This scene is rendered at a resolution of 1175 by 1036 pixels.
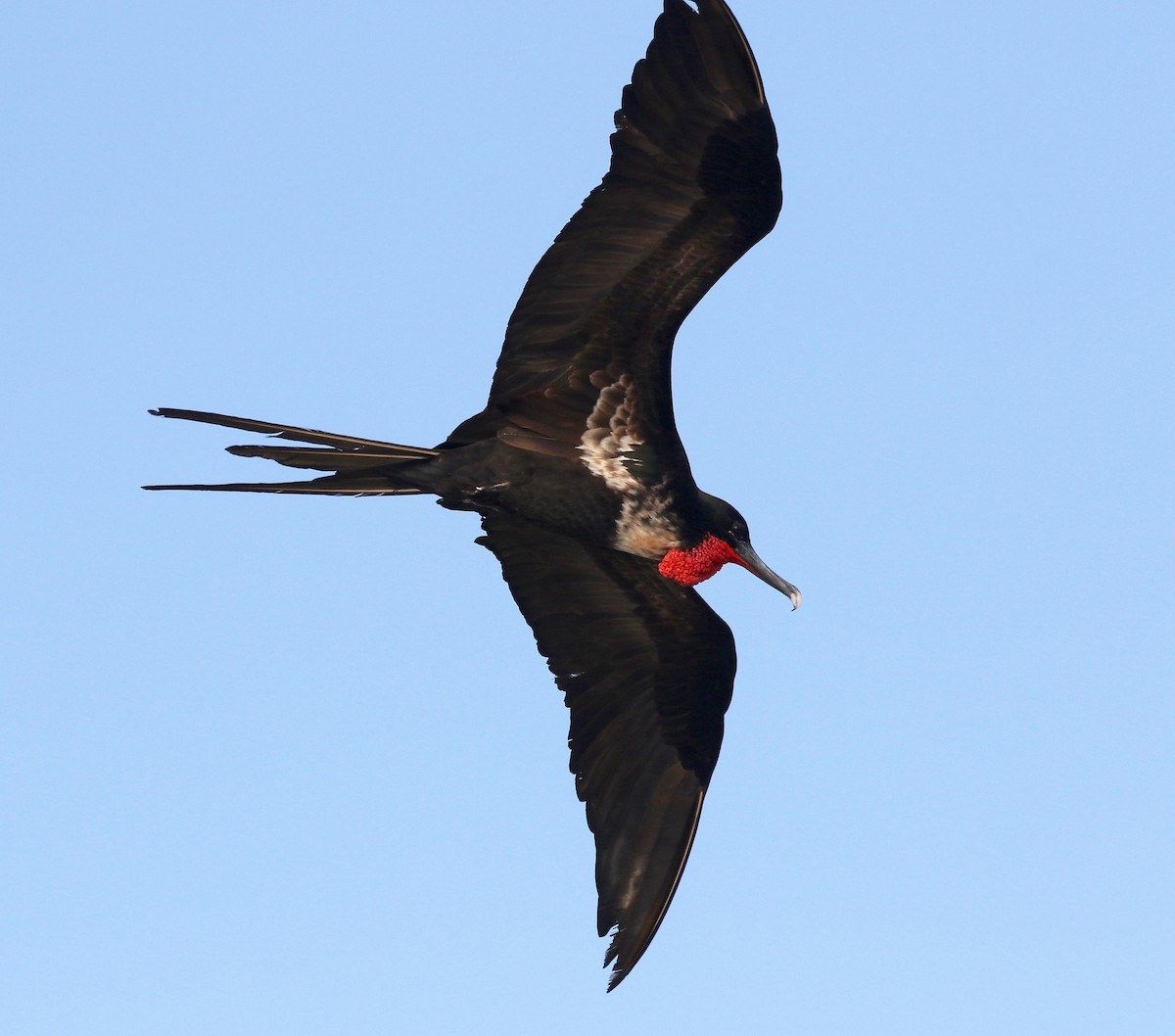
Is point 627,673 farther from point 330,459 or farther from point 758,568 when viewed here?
point 330,459

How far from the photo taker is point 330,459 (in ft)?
23.9

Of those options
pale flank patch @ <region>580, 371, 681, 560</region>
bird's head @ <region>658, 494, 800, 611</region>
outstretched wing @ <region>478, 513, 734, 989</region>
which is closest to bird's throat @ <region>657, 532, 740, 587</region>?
bird's head @ <region>658, 494, 800, 611</region>

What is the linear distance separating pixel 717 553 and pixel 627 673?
749 millimetres

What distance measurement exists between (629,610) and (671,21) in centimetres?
254

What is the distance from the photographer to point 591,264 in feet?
23.4

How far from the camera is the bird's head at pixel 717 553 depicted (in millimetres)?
7617

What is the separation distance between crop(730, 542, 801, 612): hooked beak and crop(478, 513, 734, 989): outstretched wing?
39 centimetres

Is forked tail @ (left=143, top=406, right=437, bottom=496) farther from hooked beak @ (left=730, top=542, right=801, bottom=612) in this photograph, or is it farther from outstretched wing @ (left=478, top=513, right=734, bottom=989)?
hooked beak @ (left=730, top=542, right=801, bottom=612)

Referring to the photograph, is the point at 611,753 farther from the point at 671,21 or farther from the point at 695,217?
the point at 671,21

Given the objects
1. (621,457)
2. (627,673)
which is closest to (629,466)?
(621,457)

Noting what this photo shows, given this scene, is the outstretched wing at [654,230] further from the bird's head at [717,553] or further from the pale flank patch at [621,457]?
the bird's head at [717,553]

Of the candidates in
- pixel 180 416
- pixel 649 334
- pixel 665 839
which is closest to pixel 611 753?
pixel 665 839

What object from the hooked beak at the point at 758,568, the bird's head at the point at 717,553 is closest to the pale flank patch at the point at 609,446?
the bird's head at the point at 717,553

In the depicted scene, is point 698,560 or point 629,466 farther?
point 698,560
